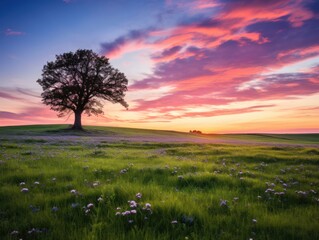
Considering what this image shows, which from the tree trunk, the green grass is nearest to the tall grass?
the green grass

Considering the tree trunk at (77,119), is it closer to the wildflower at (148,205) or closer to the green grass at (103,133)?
the green grass at (103,133)

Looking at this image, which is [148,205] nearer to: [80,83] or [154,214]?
[154,214]

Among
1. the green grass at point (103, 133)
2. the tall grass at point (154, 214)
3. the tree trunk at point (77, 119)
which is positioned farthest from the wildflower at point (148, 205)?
the tree trunk at point (77, 119)

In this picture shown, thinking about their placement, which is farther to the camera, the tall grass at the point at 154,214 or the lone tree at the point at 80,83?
the lone tree at the point at 80,83

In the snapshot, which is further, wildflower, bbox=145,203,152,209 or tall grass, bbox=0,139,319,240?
wildflower, bbox=145,203,152,209

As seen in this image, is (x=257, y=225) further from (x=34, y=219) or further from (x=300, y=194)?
(x=34, y=219)

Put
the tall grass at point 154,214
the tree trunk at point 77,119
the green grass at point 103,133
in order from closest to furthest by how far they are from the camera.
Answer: the tall grass at point 154,214, the green grass at point 103,133, the tree trunk at point 77,119

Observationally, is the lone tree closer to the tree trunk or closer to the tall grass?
the tree trunk

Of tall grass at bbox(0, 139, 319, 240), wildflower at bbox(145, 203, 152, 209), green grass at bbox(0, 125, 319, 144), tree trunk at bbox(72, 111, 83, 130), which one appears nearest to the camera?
tall grass at bbox(0, 139, 319, 240)

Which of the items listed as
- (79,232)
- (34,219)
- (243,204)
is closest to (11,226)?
(34,219)

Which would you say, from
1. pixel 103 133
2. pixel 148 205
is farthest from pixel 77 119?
pixel 148 205

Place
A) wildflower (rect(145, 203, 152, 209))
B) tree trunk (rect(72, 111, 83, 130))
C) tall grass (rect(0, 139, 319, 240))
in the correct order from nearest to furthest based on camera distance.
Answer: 1. tall grass (rect(0, 139, 319, 240))
2. wildflower (rect(145, 203, 152, 209))
3. tree trunk (rect(72, 111, 83, 130))

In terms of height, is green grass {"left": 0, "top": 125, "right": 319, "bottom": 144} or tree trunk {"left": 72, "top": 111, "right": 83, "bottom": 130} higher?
tree trunk {"left": 72, "top": 111, "right": 83, "bottom": 130}

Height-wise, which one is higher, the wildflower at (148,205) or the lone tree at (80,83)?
the lone tree at (80,83)
